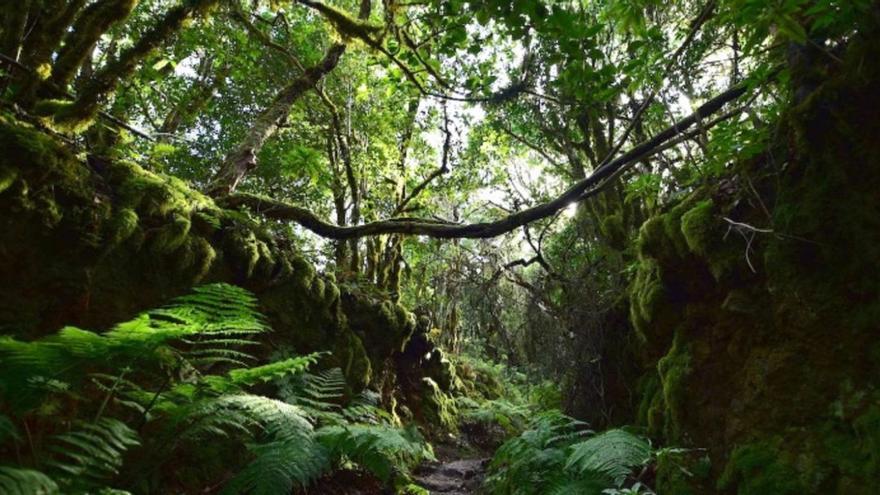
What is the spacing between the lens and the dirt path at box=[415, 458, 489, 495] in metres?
5.42

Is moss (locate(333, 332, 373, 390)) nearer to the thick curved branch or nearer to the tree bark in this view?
the thick curved branch

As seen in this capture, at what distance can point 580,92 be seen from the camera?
12.4 ft

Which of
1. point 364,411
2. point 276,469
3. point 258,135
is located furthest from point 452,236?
point 258,135

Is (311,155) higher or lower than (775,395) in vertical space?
higher

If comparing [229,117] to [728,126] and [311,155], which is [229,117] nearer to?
[311,155]

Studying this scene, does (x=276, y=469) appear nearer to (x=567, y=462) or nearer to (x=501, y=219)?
(x=567, y=462)

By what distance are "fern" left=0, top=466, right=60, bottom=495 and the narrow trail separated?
166 inches

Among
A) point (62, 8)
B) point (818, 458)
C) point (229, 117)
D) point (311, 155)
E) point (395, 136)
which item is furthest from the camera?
point (395, 136)

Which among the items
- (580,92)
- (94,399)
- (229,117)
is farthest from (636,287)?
(229,117)

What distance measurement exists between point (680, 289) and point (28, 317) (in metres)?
5.00

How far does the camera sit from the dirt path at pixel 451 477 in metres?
5.42

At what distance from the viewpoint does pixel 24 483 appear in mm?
1413

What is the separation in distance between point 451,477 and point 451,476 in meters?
0.06

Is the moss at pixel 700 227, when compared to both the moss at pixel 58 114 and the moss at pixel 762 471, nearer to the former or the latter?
the moss at pixel 762 471
